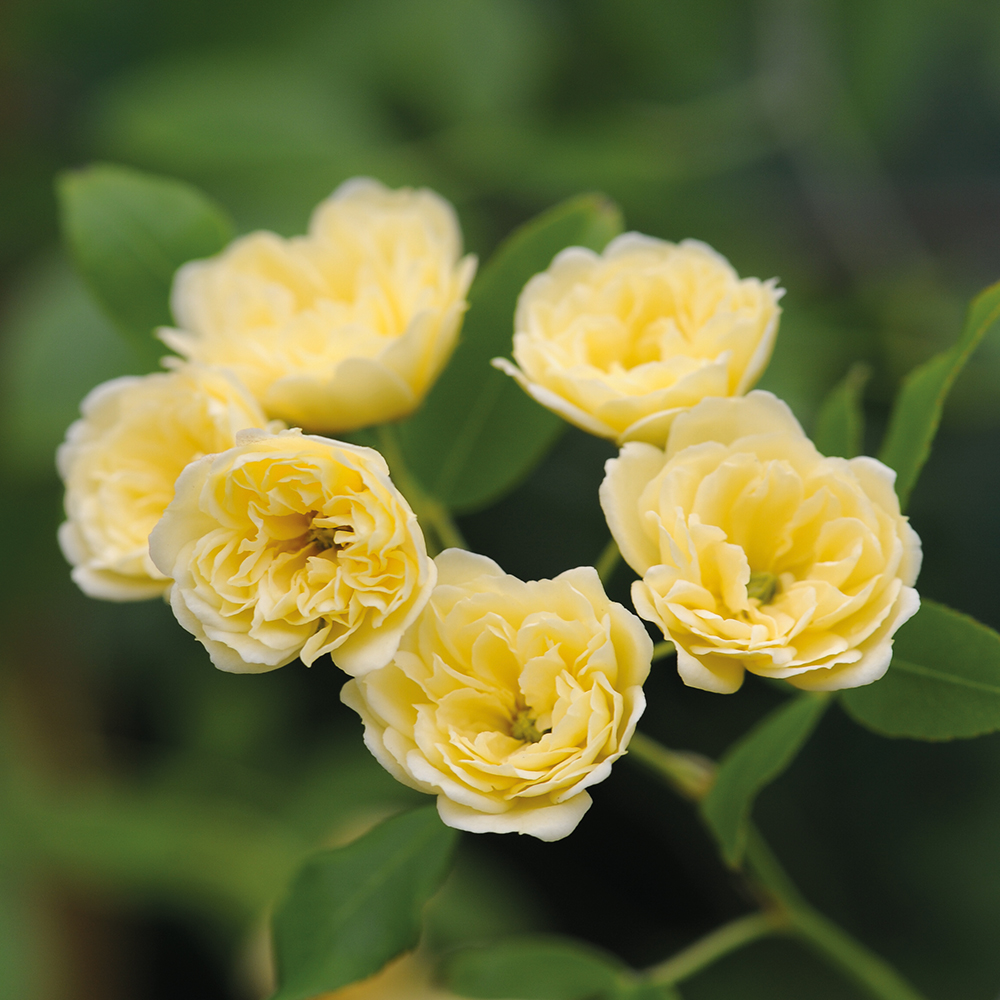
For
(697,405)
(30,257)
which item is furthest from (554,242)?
(30,257)

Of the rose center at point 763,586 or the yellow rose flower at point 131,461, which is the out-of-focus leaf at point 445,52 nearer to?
the yellow rose flower at point 131,461

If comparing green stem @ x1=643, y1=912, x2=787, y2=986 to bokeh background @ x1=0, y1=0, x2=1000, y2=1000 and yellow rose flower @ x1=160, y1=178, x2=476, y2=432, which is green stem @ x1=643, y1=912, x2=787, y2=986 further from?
bokeh background @ x1=0, y1=0, x2=1000, y2=1000

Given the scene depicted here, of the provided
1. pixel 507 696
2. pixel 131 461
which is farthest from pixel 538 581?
pixel 131 461

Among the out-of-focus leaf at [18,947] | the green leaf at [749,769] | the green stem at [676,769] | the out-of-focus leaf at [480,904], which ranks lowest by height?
the out-of-focus leaf at [480,904]

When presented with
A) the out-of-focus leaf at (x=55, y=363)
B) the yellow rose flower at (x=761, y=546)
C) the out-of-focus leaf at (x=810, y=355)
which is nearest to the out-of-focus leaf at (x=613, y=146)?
the out-of-focus leaf at (x=810, y=355)

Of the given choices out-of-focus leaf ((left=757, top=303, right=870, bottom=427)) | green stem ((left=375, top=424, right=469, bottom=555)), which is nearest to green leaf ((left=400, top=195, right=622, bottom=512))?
green stem ((left=375, top=424, right=469, bottom=555))

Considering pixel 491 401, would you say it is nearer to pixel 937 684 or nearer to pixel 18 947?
pixel 937 684
